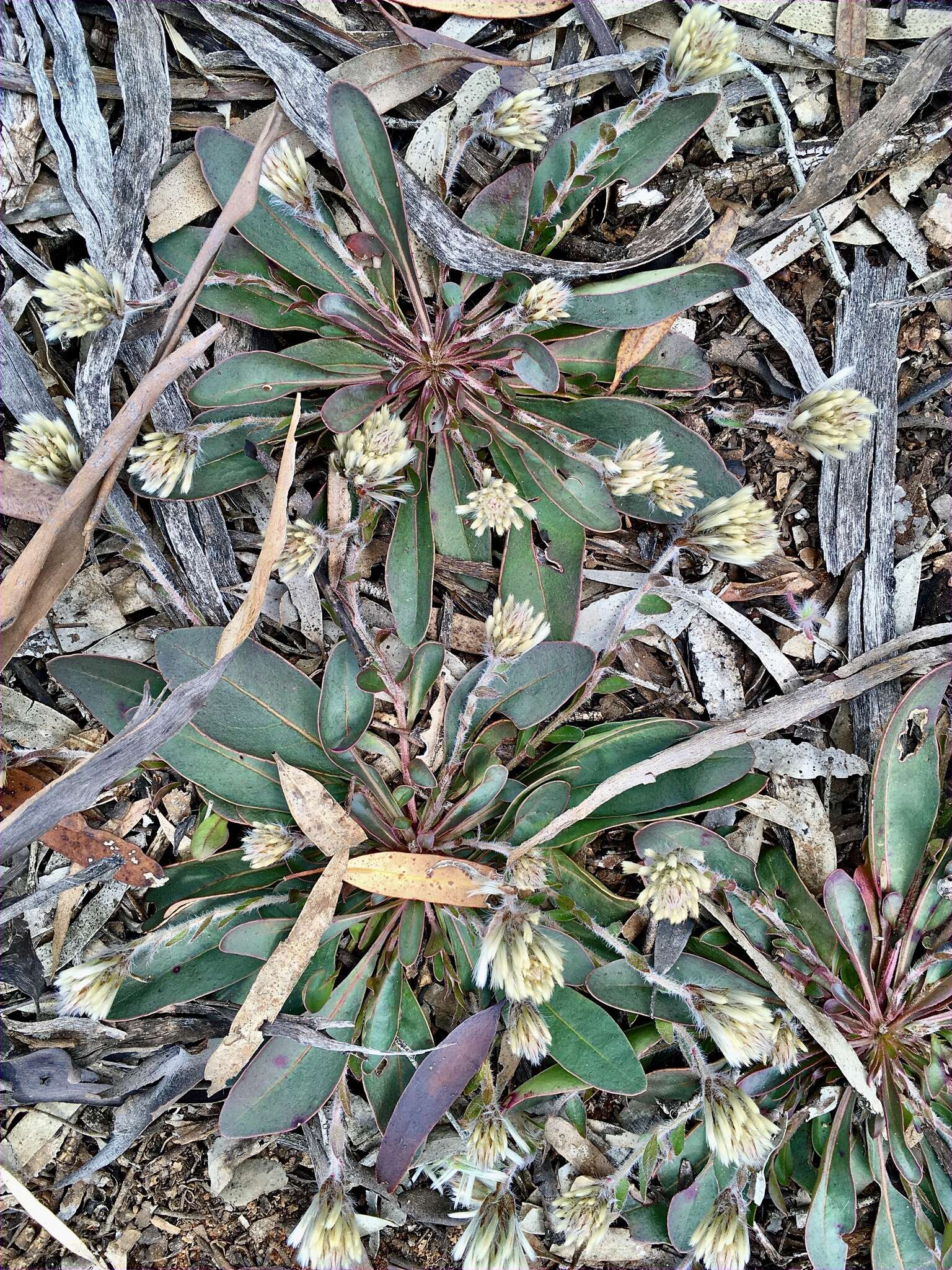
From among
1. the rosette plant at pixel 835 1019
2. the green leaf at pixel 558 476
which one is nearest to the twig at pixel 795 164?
the green leaf at pixel 558 476

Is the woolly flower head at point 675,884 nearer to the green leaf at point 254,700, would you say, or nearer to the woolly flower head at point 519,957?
the woolly flower head at point 519,957

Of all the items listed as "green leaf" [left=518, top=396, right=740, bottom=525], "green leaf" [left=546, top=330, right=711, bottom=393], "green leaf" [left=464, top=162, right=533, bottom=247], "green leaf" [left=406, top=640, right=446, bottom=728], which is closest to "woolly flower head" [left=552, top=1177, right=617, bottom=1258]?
"green leaf" [left=406, top=640, right=446, bottom=728]

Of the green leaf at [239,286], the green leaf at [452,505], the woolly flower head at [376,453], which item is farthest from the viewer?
the green leaf at [452,505]

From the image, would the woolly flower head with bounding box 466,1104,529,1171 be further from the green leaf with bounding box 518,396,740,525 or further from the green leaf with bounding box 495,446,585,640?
the green leaf with bounding box 518,396,740,525

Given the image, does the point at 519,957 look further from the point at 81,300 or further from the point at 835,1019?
the point at 81,300

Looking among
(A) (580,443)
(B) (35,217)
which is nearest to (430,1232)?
(A) (580,443)
